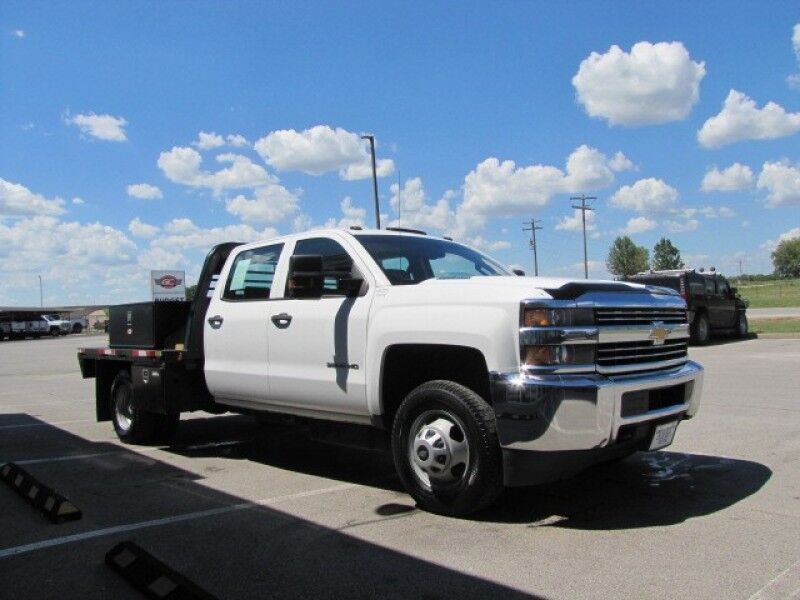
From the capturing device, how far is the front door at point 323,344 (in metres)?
5.30

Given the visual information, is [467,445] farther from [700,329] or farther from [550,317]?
[700,329]

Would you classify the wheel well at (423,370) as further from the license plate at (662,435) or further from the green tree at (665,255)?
the green tree at (665,255)

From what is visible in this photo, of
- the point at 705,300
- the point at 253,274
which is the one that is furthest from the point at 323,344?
the point at 705,300

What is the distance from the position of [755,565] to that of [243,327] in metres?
4.25

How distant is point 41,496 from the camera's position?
5281 mm

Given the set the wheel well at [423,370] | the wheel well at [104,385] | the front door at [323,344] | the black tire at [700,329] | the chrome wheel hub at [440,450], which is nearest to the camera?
the chrome wheel hub at [440,450]

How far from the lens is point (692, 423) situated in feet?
26.2

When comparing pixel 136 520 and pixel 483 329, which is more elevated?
pixel 483 329

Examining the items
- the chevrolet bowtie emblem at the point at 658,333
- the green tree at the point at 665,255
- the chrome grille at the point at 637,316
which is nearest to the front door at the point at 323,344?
the chrome grille at the point at 637,316

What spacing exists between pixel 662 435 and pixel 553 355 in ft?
3.84

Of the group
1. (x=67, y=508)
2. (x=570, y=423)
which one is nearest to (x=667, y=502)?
(x=570, y=423)

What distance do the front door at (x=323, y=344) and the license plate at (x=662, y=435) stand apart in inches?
78.5

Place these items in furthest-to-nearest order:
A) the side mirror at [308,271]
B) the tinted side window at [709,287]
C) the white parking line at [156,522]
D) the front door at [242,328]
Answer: the tinted side window at [709,287] < the front door at [242,328] < the side mirror at [308,271] < the white parking line at [156,522]

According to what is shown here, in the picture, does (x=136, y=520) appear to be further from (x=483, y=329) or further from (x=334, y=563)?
(x=483, y=329)
